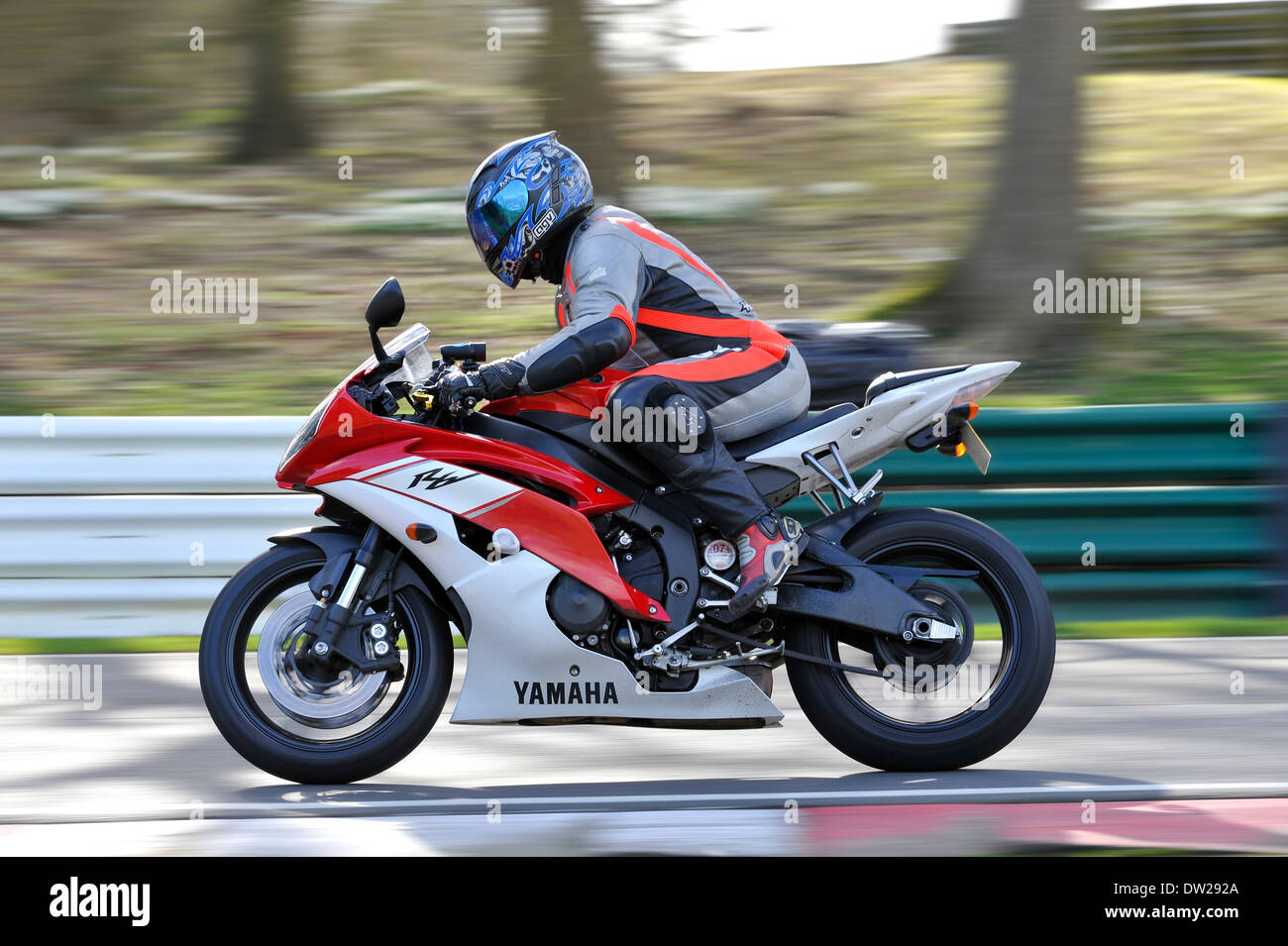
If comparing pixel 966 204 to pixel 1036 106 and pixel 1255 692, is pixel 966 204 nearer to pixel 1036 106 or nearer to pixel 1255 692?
pixel 1036 106

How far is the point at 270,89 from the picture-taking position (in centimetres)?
1280

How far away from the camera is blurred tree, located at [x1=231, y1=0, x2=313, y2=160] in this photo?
41.4 ft

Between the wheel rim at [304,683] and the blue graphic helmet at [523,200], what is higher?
the blue graphic helmet at [523,200]

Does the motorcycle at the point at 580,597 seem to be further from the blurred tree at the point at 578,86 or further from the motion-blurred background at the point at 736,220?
the blurred tree at the point at 578,86

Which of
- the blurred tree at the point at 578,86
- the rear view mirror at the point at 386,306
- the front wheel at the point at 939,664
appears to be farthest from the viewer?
the blurred tree at the point at 578,86

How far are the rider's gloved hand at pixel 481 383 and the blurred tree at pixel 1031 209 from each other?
484 cm

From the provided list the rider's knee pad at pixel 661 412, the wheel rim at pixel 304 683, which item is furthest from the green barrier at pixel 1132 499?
the wheel rim at pixel 304 683

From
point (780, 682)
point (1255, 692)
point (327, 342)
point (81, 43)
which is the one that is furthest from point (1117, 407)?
point (81, 43)

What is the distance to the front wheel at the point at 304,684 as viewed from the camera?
462cm

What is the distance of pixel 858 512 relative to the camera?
4910mm

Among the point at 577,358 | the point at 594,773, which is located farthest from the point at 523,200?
the point at 594,773

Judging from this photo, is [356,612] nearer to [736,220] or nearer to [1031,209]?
[1031,209]

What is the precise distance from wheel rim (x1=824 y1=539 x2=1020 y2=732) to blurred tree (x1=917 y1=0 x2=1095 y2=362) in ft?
14.1

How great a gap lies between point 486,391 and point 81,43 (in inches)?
395
